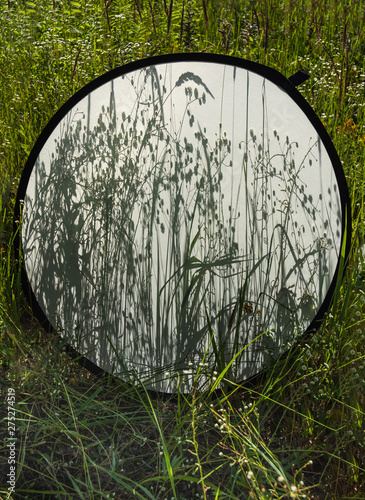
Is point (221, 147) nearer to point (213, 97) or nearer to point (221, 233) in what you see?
point (213, 97)

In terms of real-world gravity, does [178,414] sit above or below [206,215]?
below

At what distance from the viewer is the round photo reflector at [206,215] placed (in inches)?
79.3

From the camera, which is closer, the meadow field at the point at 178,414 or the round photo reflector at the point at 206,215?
the meadow field at the point at 178,414

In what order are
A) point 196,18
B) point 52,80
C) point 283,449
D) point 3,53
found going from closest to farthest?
1. point 283,449
2. point 52,80
3. point 3,53
4. point 196,18

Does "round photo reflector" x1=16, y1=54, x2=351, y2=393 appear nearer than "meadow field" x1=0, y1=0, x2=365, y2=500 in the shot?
No

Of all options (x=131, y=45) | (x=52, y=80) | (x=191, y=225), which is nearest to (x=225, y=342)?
(x=191, y=225)

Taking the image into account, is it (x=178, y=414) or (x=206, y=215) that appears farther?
(x=206, y=215)

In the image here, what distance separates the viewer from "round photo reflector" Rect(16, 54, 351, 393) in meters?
2.01

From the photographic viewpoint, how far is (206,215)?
2023mm

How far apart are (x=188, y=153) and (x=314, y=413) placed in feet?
3.27

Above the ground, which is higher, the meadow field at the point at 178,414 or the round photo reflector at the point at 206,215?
the round photo reflector at the point at 206,215

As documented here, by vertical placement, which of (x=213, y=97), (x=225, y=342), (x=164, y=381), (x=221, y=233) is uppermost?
(x=213, y=97)

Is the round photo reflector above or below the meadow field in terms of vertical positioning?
above

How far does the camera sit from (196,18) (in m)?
3.71
